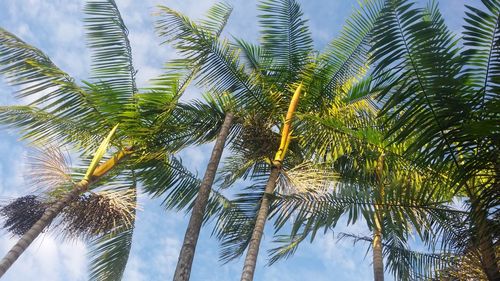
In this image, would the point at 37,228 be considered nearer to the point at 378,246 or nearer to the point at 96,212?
the point at 96,212

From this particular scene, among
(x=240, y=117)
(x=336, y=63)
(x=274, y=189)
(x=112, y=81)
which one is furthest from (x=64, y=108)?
(x=336, y=63)

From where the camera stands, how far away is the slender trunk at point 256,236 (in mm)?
6734

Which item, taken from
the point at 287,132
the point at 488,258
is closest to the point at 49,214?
the point at 287,132

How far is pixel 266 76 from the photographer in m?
9.74

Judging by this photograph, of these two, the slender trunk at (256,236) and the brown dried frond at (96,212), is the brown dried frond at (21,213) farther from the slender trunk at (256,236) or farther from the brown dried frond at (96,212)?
the slender trunk at (256,236)

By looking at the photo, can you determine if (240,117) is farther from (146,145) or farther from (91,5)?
(91,5)

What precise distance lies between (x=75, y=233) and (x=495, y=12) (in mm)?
6707

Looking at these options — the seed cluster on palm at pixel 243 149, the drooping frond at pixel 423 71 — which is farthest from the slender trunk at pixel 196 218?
the drooping frond at pixel 423 71

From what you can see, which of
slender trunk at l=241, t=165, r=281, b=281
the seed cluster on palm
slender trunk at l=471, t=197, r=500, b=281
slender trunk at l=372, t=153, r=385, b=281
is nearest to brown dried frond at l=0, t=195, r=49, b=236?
the seed cluster on palm

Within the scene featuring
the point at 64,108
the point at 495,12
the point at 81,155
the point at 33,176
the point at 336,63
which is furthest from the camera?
the point at 336,63

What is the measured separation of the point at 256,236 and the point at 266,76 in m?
3.55

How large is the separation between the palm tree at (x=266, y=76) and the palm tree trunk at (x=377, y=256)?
185 centimetres

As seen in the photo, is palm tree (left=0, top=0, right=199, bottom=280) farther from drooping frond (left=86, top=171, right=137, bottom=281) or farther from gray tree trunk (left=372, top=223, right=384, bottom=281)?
gray tree trunk (left=372, top=223, right=384, bottom=281)

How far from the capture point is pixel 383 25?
459cm
